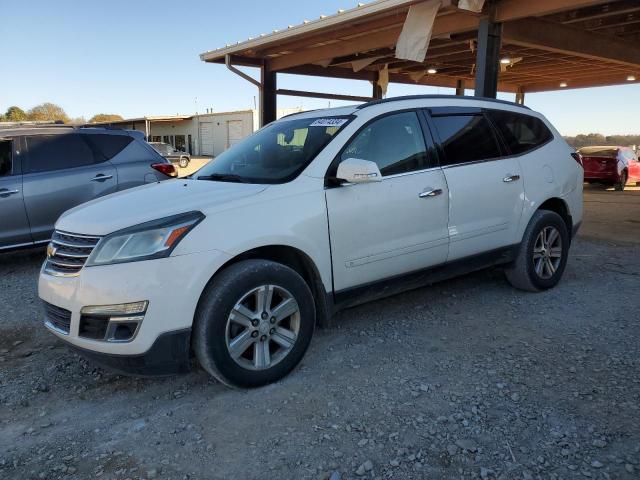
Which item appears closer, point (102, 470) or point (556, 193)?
point (102, 470)

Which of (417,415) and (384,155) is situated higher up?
(384,155)

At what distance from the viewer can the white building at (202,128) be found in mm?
39344

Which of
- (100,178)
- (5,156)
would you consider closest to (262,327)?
(100,178)

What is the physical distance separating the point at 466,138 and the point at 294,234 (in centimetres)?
192

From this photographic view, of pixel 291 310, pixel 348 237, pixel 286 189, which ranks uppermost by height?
pixel 286 189

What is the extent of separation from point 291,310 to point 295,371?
0.46 meters

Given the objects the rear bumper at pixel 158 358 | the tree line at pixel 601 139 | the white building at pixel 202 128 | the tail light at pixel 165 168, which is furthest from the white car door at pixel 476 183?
the tree line at pixel 601 139

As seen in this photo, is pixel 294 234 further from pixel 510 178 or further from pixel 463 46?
pixel 463 46

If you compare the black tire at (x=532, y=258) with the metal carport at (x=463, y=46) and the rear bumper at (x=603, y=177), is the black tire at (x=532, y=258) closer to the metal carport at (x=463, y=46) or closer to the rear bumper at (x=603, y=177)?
the metal carport at (x=463, y=46)

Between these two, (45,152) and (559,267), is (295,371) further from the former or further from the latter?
(45,152)

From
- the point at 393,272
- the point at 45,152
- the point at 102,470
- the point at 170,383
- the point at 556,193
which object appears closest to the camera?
the point at 102,470

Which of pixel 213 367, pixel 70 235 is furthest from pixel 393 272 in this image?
pixel 70 235

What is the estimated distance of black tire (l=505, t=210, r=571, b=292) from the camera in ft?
15.2

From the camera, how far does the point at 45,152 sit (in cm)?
611
